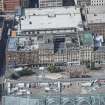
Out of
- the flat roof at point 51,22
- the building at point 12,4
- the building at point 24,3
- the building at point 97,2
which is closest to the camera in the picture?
the flat roof at point 51,22

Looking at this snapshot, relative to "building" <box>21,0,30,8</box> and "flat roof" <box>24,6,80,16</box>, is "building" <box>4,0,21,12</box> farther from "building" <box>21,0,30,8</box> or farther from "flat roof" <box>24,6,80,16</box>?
"flat roof" <box>24,6,80,16</box>

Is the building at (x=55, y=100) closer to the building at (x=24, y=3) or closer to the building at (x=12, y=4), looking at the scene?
the building at (x=12, y=4)

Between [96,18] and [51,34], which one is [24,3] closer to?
[51,34]

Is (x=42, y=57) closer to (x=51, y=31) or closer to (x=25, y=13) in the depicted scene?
(x=51, y=31)

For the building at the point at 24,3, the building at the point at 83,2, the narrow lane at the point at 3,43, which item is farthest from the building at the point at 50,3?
the narrow lane at the point at 3,43

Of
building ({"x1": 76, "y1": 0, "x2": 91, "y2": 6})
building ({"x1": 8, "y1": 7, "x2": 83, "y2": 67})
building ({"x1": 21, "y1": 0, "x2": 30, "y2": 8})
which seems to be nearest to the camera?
building ({"x1": 8, "y1": 7, "x2": 83, "y2": 67})

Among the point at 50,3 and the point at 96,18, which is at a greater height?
the point at 50,3

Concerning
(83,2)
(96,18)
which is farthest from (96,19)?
(83,2)

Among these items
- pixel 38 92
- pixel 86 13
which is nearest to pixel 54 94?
pixel 38 92

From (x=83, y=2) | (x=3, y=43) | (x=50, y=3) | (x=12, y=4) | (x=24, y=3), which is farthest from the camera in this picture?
(x=24, y=3)

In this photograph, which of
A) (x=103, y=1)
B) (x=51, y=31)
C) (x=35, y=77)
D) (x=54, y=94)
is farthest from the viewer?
(x=103, y=1)

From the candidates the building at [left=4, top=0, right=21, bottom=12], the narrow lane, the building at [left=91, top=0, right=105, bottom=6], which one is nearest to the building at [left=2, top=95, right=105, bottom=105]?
the narrow lane
